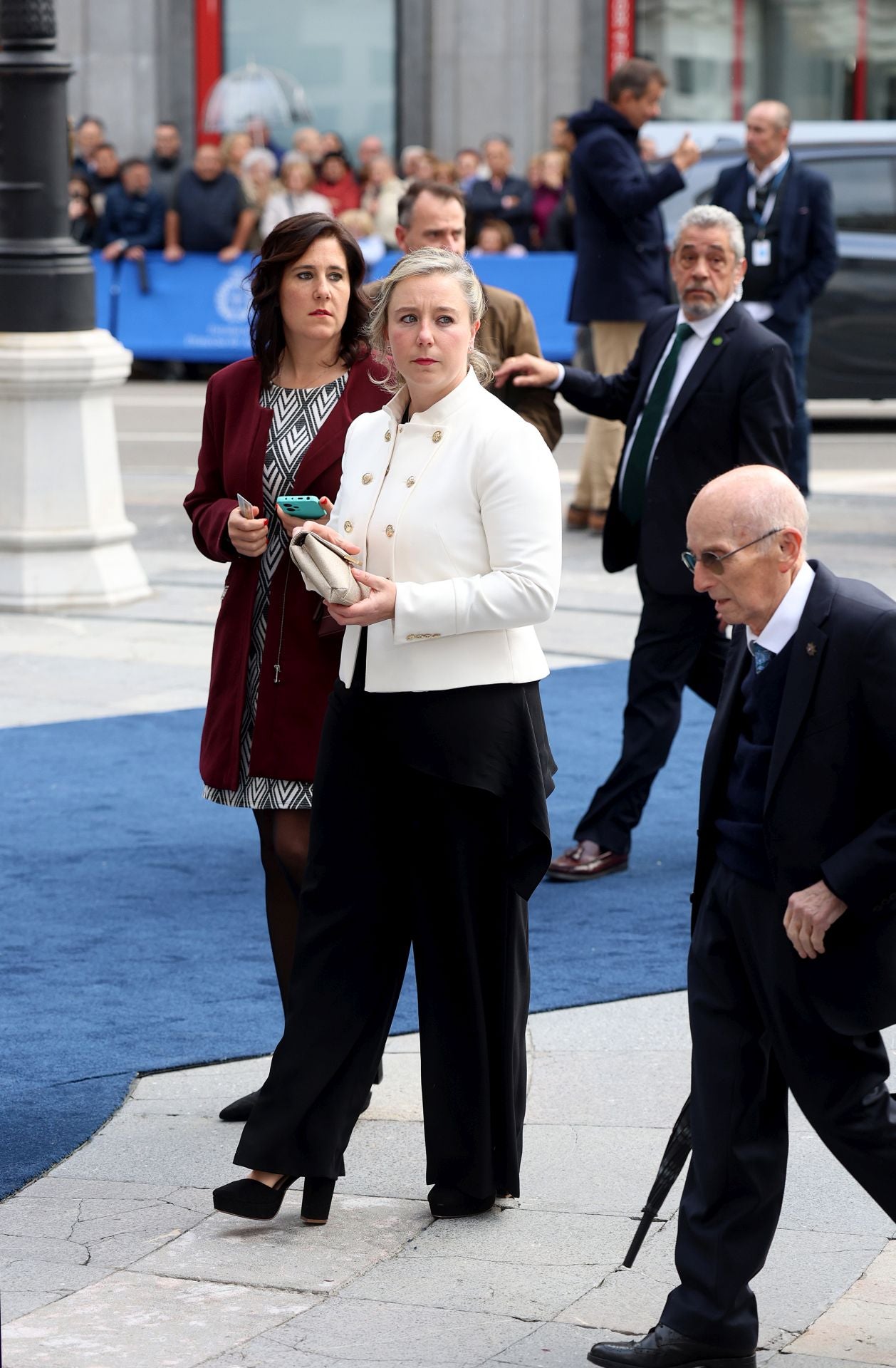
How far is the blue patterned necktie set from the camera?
3.62 metres

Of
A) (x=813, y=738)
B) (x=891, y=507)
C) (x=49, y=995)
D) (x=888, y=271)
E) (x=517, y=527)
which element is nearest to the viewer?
(x=813, y=738)

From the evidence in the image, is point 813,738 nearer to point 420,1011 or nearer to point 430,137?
point 420,1011

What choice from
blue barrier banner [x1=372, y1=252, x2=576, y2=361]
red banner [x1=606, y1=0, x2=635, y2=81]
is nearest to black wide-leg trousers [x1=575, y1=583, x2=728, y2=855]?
blue barrier banner [x1=372, y1=252, x2=576, y2=361]

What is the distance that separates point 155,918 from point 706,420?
2.13 meters

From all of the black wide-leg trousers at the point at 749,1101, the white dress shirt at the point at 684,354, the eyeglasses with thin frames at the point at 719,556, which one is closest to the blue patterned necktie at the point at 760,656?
the eyeglasses with thin frames at the point at 719,556

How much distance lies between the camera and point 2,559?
35.1ft

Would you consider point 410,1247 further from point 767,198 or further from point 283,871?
point 767,198

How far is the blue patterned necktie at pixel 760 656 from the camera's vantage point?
3.62m

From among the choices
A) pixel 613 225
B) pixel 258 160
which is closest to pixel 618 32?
pixel 258 160

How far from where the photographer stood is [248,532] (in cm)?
463

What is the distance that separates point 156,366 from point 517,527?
17.0 meters

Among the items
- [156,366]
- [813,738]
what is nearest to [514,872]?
[813,738]

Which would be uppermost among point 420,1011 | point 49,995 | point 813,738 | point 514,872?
point 813,738

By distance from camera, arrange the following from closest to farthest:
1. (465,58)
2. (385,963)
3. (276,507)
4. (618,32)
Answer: (385,963), (276,507), (465,58), (618,32)
